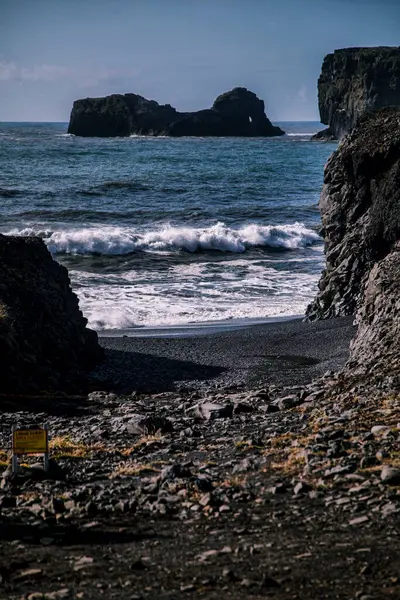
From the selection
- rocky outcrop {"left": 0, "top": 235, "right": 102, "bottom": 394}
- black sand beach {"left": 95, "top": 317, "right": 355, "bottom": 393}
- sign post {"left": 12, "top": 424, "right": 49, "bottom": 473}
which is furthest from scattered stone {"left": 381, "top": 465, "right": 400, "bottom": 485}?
rocky outcrop {"left": 0, "top": 235, "right": 102, "bottom": 394}

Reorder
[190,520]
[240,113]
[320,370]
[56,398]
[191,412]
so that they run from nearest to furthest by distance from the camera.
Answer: [190,520] < [191,412] < [56,398] < [320,370] < [240,113]

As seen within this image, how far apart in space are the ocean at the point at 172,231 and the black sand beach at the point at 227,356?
352cm

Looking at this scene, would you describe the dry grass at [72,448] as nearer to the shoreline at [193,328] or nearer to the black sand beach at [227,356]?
the black sand beach at [227,356]

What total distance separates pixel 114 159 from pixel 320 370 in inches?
3357

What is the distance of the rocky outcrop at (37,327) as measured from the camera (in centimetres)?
2103

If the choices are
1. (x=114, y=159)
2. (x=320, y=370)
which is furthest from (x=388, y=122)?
(x=114, y=159)

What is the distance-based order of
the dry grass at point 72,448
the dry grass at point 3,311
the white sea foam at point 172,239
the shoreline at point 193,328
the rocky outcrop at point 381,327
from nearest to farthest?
1. the dry grass at point 72,448
2. the rocky outcrop at point 381,327
3. the dry grass at point 3,311
4. the shoreline at point 193,328
5. the white sea foam at point 172,239

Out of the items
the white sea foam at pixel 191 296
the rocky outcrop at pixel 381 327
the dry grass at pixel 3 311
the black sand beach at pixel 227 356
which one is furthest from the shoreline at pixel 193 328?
the rocky outcrop at pixel 381 327

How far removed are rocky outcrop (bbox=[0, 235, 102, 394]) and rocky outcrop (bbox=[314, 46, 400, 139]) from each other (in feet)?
453

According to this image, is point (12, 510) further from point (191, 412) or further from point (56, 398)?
point (56, 398)

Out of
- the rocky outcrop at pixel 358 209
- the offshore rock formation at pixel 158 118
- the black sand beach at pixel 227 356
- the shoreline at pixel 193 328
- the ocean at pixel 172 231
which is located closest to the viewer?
the black sand beach at pixel 227 356

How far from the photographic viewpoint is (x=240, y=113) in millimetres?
186625

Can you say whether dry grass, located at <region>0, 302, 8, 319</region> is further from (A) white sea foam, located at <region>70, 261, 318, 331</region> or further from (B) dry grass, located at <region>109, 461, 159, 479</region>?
(B) dry grass, located at <region>109, 461, 159, 479</region>

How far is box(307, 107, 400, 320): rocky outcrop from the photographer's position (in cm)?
2764
